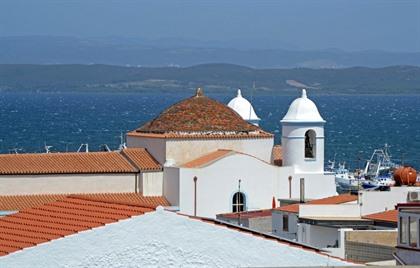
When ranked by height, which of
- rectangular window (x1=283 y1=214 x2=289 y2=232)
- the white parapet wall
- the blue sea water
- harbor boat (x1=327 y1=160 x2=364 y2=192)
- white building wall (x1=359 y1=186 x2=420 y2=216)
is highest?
white building wall (x1=359 y1=186 x2=420 y2=216)

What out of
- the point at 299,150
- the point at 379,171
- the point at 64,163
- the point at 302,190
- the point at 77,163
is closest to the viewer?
the point at 64,163

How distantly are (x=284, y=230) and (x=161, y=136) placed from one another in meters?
7.07

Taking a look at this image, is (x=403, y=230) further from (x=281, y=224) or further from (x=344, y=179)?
(x=344, y=179)

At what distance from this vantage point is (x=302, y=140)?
143ft

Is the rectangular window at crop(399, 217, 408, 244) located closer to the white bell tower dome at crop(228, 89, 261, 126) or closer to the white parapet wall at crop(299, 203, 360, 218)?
the white parapet wall at crop(299, 203, 360, 218)

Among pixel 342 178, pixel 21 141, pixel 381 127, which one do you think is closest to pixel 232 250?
pixel 342 178

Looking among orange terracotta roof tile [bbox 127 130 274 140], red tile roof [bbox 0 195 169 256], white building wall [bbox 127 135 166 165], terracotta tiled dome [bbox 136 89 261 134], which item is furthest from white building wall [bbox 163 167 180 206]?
red tile roof [bbox 0 195 169 256]

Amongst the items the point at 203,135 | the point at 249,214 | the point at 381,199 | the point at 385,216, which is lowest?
the point at 249,214

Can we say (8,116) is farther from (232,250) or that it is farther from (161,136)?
(232,250)

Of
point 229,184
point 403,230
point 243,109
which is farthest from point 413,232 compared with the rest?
point 243,109

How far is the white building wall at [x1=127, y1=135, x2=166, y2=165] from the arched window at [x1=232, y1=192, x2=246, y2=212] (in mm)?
2164

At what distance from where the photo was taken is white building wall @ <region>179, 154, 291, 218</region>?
131 feet

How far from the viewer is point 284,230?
115 ft

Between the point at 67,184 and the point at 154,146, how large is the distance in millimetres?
3042
